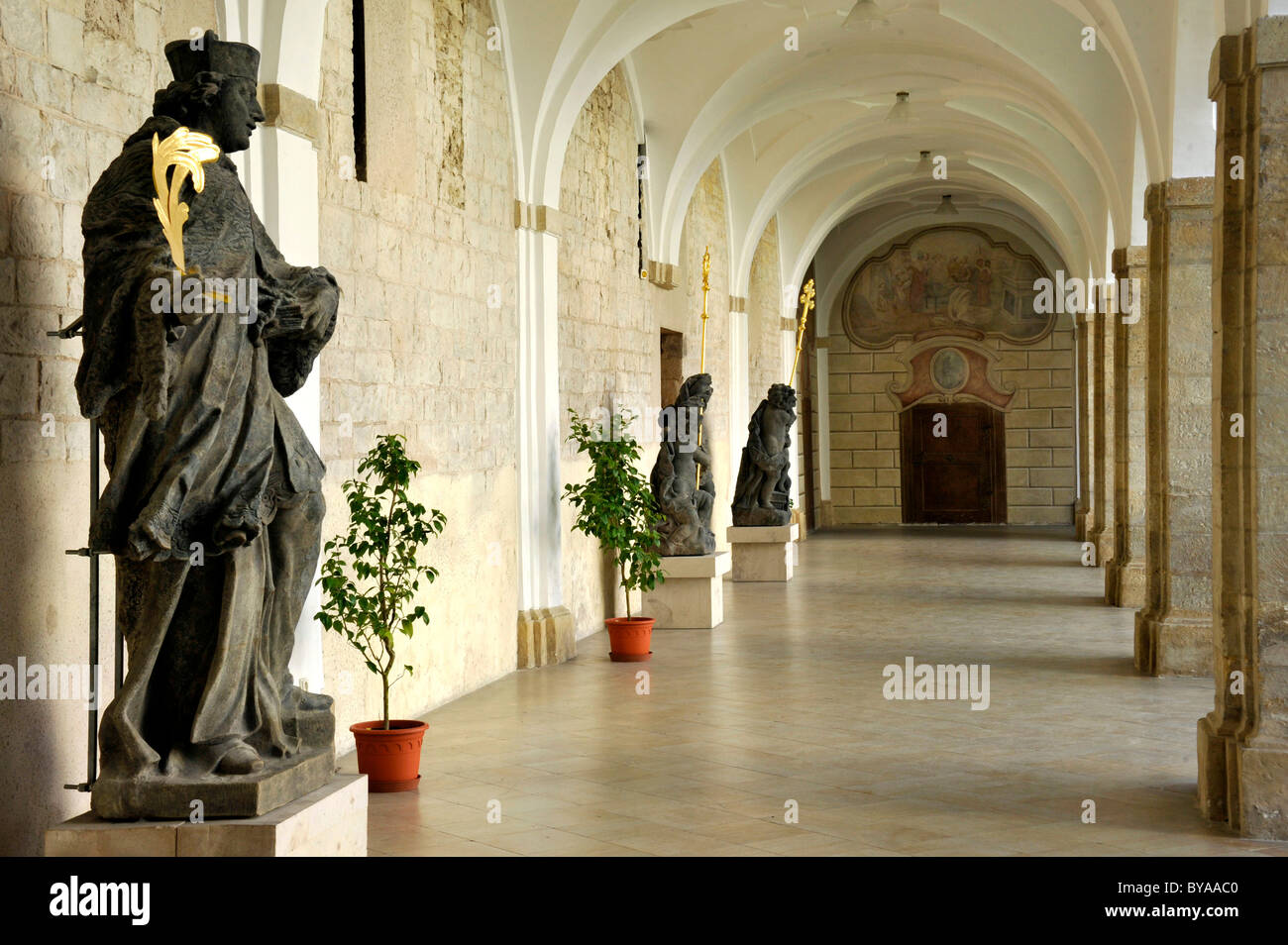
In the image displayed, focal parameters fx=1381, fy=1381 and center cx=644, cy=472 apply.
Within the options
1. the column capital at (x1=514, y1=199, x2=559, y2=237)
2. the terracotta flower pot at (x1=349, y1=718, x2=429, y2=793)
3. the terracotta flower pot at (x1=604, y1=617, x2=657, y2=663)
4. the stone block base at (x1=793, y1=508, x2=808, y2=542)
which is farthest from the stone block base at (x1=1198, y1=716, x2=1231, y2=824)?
the stone block base at (x1=793, y1=508, x2=808, y2=542)

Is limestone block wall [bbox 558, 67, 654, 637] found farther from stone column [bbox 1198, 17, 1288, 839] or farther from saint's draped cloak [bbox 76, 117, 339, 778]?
saint's draped cloak [bbox 76, 117, 339, 778]

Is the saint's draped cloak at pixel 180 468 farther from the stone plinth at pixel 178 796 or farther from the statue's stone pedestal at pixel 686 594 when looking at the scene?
the statue's stone pedestal at pixel 686 594

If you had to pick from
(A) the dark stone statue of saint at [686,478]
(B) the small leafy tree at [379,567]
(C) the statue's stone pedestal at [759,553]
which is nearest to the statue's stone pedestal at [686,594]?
(A) the dark stone statue of saint at [686,478]

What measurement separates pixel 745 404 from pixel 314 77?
39.2 feet

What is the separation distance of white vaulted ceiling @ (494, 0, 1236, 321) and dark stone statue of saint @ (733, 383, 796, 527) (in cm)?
200

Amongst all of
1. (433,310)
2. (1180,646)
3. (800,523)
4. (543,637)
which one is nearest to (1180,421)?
(1180,646)

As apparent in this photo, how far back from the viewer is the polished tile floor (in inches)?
199

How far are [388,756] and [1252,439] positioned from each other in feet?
12.0

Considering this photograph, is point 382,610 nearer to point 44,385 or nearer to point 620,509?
point 44,385

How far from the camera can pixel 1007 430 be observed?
24891 millimetres

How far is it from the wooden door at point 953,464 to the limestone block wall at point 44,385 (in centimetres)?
2155

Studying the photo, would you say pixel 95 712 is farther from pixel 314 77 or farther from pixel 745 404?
pixel 745 404

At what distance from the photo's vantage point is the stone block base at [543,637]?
9.40 meters

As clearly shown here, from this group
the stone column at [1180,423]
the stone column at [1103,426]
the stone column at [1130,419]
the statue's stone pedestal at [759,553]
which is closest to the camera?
the stone column at [1180,423]
